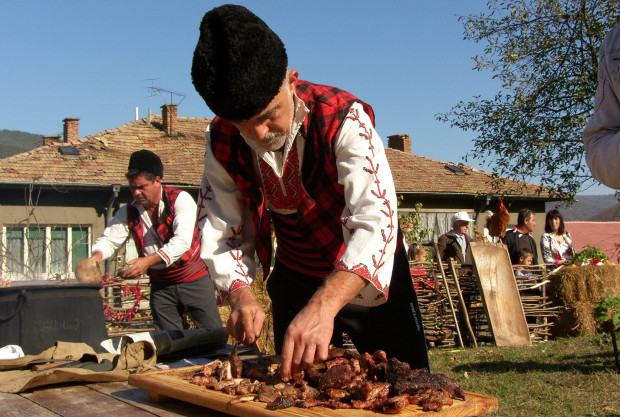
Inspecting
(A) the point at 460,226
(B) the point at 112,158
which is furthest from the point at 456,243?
(B) the point at 112,158

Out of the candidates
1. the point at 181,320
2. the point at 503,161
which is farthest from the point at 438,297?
the point at 503,161

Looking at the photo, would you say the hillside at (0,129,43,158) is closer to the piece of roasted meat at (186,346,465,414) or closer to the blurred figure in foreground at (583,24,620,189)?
the piece of roasted meat at (186,346,465,414)

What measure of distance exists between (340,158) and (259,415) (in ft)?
3.17

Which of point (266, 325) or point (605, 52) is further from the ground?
point (605, 52)

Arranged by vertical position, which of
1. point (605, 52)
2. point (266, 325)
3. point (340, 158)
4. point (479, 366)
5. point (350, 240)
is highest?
point (605, 52)

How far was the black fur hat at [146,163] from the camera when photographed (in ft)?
18.2

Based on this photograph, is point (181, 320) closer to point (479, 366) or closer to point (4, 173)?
point (479, 366)

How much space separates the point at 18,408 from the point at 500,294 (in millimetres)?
Result: 7483

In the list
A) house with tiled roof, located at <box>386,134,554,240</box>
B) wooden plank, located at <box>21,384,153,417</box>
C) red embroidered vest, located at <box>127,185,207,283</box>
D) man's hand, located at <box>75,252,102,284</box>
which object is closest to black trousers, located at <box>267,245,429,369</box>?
wooden plank, located at <box>21,384,153,417</box>

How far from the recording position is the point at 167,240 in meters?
5.74

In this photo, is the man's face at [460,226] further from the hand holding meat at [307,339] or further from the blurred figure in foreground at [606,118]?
the hand holding meat at [307,339]

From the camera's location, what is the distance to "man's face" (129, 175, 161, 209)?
5.54m

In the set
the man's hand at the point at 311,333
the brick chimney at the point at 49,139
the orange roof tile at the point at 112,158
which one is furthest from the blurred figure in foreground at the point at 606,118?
the brick chimney at the point at 49,139

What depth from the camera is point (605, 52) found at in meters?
1.92
